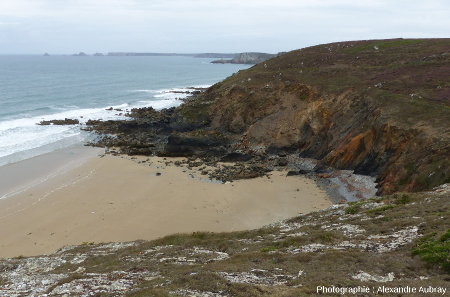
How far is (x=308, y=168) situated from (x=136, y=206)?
17605mm

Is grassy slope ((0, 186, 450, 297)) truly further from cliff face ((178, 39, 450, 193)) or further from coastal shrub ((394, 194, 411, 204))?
cliff face ((178, 39, 450, 193))

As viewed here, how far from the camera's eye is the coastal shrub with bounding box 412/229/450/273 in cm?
1291

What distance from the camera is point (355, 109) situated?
43.2 metres

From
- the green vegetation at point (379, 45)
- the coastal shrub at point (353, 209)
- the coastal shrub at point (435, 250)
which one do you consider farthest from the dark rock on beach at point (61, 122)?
the coastal shrub at point (435, 250)

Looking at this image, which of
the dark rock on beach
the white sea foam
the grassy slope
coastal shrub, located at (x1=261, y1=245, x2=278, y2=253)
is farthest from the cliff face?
the dark rock on beach

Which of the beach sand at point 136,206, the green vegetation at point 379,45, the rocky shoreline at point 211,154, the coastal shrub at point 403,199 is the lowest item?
the beach sand at point 136,206

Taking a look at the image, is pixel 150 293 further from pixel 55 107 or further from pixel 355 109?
pixel 55 107

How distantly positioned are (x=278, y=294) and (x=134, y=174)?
101 ft

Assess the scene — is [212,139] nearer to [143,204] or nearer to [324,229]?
[143,204]

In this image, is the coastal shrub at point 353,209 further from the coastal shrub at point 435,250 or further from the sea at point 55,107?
the sea at point 55,107

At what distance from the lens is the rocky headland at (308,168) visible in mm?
13438

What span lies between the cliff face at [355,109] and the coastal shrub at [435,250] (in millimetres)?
12894

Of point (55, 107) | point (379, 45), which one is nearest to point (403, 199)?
point (379, 45)

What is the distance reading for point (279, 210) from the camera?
101ft
